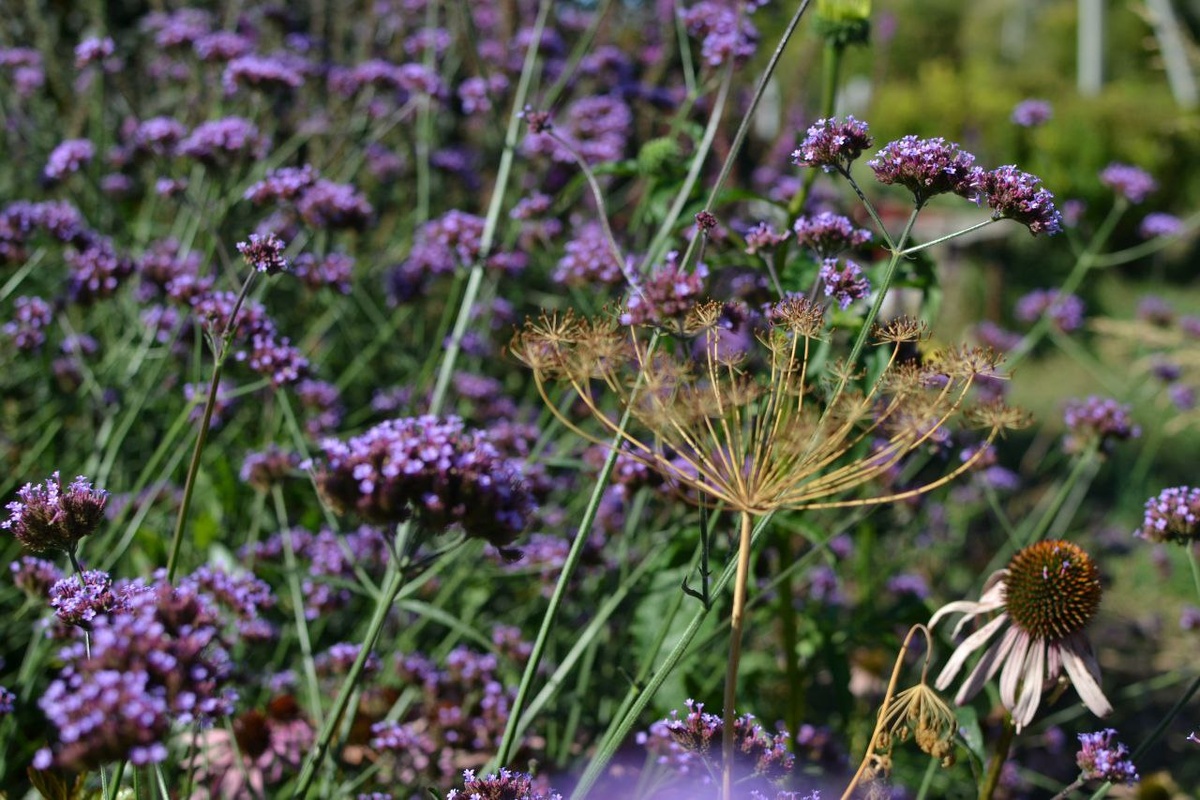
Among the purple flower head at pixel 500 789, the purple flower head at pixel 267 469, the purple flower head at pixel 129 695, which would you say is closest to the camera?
the purple flower head at pixel 129 695

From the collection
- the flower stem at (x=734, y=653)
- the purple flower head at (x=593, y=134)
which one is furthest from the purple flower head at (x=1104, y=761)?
the purple flower head at (x=593, y=134)

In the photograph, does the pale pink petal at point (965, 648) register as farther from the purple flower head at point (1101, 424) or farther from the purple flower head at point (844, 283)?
the purple flower head at point (1101, 424)

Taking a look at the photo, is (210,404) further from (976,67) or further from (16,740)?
(976,67)

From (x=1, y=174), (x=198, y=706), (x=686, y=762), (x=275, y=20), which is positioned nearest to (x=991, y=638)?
(x=686, y=762)

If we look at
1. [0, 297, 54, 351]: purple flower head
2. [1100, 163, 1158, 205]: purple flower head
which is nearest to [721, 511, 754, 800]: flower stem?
[0, 297, 54, 351]: purple flower head

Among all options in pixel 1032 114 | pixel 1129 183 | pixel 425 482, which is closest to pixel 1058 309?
pixel 1129 183

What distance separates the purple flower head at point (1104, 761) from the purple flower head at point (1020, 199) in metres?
1.01

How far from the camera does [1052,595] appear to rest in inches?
89.2

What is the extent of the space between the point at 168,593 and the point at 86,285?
197 cm

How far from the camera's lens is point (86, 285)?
3311 millimetres

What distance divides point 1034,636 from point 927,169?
1033 millimetres

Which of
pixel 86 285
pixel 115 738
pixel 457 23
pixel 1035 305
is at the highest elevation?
pixel 457 23

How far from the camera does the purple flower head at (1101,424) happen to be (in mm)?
3178

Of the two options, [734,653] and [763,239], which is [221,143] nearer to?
[763,239]
